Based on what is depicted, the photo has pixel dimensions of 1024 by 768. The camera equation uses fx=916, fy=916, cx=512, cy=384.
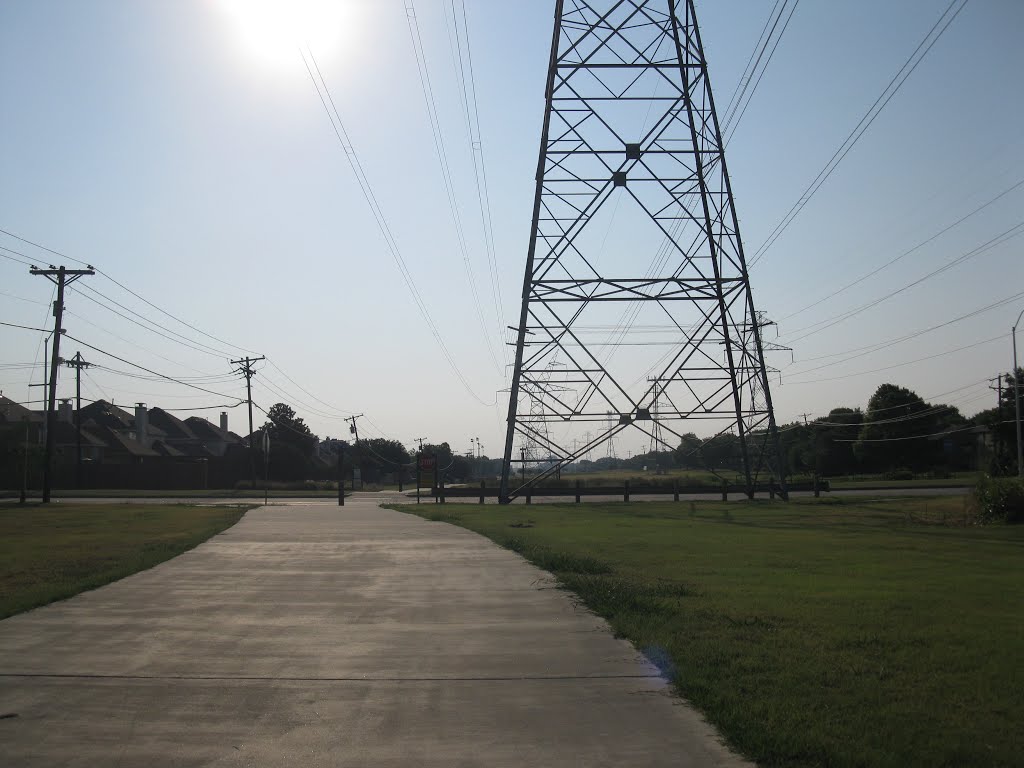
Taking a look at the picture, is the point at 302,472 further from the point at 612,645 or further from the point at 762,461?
the point at 612,645

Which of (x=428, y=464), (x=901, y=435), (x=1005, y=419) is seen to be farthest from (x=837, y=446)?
(x=428, y=464)

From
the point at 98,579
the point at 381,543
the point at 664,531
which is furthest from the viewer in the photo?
the point at 664,531

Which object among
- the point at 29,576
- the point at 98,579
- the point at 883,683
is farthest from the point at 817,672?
the point at 29,576

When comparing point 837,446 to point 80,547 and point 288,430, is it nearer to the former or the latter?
point 288,430

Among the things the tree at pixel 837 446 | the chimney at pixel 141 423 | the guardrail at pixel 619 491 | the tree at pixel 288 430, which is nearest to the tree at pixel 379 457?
the tree at pixel 288 430

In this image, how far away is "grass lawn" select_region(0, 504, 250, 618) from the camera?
1156 cm

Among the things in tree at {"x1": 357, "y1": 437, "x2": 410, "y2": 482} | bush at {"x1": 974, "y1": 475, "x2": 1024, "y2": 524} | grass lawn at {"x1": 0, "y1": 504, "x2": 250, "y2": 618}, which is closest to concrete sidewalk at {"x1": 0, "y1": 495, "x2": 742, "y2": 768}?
grass lawn at {"x1": 0, "y1": 504, "x2": 250, "y2": 618}

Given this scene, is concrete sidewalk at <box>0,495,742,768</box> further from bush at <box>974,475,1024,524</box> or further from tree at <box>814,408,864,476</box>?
tree at <box>814,408,864,476</box>

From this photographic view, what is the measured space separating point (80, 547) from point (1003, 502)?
66.1 ft

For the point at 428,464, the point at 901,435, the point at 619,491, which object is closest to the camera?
the point at 428,464

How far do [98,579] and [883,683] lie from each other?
10.1 m

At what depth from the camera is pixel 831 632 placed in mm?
7766

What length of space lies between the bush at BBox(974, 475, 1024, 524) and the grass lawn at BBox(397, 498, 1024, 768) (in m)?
3.93

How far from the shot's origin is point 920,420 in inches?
3378
